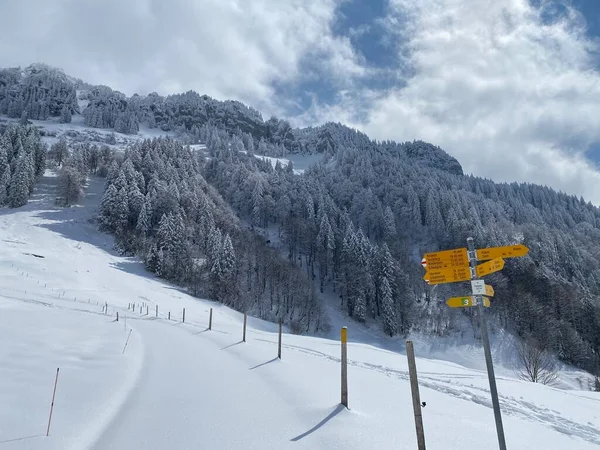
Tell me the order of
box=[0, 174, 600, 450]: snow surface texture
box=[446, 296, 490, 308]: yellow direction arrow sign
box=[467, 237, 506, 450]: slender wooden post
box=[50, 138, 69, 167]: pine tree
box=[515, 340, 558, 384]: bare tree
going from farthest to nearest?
box=[50, 138, 69, 167]: pine tree → box=[515, 340, 558, 384]: bare tree → box=[0, 174, 600, 450]: snow surface texture → box=[446, 296, 490, 308]: yellow direction arrow sign → box=[467, 237, 506, 450]: slender wooden post

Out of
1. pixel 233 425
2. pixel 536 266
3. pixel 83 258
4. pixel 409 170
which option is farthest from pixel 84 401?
pixel 409 170

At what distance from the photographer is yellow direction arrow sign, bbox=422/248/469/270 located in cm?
555

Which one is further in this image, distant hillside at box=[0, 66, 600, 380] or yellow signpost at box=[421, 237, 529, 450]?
distant hillside at box=[0, 66, 600, 380]

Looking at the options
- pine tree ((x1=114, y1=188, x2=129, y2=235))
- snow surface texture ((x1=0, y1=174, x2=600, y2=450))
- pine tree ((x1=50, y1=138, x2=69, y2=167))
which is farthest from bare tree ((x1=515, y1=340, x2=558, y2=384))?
pine tree ((x1=50, y1=138, x2=69, y2=167))

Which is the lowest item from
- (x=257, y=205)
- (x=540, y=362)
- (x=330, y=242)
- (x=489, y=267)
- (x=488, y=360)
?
(x=540, y=362)

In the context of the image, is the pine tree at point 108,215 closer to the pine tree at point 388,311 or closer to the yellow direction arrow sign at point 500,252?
the pine tree at point 388,311

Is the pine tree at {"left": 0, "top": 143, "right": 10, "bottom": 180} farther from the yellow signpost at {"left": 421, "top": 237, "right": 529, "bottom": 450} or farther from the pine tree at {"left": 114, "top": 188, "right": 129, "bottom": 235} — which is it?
the yellow signpost at {"left": 421, "top": 237, "right": 529, "bottom": 450}

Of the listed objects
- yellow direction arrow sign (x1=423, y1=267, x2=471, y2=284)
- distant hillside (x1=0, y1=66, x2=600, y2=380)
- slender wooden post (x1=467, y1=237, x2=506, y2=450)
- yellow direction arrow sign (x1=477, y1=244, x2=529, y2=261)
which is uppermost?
distant hillside (x1=0, y1=66, x2=600, y2=380)

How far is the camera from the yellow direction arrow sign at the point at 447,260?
5.55m

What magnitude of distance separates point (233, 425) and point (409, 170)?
535 ft

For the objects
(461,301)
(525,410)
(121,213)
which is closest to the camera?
(461,301)

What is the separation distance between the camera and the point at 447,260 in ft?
18.4

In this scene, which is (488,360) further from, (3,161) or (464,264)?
Answer: (3,161)

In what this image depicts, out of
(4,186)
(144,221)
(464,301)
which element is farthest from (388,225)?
(464,301)
